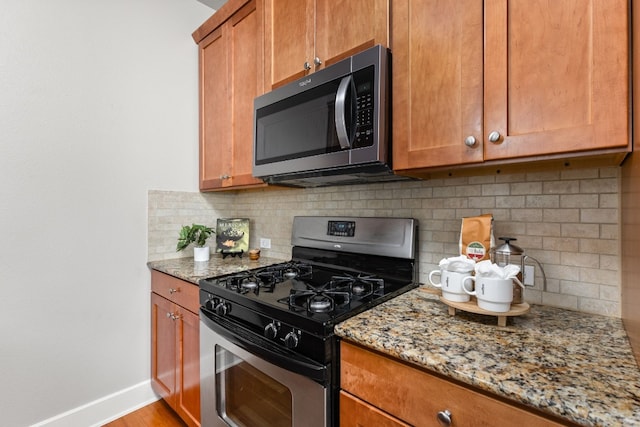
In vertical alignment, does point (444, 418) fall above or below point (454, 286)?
below

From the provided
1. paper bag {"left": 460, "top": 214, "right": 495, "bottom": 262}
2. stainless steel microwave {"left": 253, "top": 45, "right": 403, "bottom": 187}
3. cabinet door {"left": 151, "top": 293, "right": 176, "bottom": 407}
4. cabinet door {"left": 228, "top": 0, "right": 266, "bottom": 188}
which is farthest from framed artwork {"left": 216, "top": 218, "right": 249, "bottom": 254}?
paper bag {"left": 460, "top": 214, "right": 495, "bottom": 262}

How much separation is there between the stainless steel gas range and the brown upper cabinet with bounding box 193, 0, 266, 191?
60 centimetres

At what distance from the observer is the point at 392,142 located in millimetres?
1159

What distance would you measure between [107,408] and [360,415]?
1.79 meters

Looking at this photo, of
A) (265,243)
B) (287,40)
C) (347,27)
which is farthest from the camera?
(265,243)

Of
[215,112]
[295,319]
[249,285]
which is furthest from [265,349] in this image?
[215,112]

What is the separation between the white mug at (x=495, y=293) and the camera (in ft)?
2.88

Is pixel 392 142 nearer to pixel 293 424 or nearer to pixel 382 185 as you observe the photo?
pixel 382 185

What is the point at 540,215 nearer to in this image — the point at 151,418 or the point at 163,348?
the point at 163,348

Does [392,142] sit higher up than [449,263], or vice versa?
[392,142]

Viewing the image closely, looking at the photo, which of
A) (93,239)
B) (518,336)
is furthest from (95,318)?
(518,336)

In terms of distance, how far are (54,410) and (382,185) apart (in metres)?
2.17

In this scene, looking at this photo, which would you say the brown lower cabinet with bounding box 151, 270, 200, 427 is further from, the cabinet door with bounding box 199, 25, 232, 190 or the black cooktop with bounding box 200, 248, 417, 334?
the cabinet door with bounding box 199, 25, 232, 190

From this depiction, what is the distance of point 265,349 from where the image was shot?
41.8 inches
